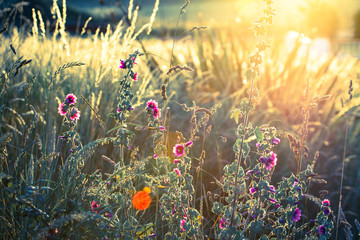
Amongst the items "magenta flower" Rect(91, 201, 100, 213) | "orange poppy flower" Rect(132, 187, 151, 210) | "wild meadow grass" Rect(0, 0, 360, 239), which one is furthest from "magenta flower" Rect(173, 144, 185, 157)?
"magenta flower" Rect(91, 201, 100, 213)

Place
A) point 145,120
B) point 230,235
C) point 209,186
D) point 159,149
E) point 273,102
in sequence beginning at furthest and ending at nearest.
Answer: point 273,102, point 145,120, point 209,186, point 159,149, point 230,235

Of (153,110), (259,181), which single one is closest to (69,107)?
(153,110)

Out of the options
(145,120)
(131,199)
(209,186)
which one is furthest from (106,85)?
(131,199)

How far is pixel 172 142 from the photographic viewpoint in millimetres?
2646

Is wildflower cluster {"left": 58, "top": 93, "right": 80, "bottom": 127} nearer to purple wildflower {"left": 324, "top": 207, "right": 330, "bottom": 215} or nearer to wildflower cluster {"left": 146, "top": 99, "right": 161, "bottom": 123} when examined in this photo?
wildflower cluster {"left": 146, "top": 99, "right": 161, "bottom": 123}

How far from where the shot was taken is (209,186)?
2467 mm

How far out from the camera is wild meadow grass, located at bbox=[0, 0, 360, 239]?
55.7 inches

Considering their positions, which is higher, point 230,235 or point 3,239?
point 230,235

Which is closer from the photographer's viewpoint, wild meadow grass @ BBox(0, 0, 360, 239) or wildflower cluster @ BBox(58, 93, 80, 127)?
wild meadow grass @ BBox(0, 0, 360, 239)

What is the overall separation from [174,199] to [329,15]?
77.9 ft

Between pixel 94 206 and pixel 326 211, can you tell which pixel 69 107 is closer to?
pixel 94 206

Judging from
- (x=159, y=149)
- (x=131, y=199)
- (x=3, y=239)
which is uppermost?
(x=159, y=149)

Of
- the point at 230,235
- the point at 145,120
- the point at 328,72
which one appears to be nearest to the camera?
the point at 230,235

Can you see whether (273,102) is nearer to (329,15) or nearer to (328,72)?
(328,72)
